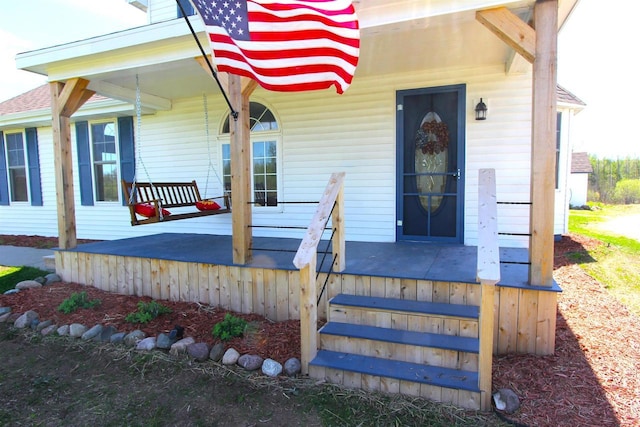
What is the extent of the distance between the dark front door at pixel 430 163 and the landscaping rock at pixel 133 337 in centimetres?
336

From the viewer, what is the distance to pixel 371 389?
8.07 feet

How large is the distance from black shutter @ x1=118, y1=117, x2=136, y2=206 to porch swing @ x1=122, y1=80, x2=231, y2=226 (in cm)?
22

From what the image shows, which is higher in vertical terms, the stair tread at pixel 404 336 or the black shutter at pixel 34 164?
the black shutter at pixel 34 164

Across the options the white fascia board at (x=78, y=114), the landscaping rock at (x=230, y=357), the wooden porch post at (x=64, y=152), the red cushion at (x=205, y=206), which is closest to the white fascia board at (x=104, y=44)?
the wooden porch post at (x=64, y=152)

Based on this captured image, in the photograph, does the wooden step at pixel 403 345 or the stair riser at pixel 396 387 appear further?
the wooden step at pixel 403 345

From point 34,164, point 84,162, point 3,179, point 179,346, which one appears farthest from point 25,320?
point 3,179

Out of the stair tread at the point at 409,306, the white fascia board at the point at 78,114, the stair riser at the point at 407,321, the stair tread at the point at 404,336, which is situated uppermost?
the white fascia board at the point at 78,114

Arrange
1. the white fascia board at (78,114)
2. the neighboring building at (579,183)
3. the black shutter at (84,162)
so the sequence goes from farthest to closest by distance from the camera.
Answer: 1. the neighboring building at (579,183)
2. the black shutter at (84,162)
3. the white fascia board at (78,114)

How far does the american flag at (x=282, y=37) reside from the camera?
8.89 feet

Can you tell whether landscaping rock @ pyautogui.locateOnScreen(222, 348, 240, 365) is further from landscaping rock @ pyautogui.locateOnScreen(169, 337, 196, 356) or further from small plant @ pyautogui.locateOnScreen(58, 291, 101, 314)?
small plant @ pyautogui.locateOnScreen(58, 291, 101, 314)

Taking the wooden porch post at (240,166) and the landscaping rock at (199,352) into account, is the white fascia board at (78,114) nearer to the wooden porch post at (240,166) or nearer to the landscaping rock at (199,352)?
the wooden porch post at (240,166)

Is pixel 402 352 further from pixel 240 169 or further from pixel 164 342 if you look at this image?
pixel 240 169

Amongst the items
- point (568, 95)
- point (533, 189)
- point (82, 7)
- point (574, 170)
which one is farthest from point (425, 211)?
point (574, 170)

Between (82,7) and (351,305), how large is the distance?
36.2 feet
